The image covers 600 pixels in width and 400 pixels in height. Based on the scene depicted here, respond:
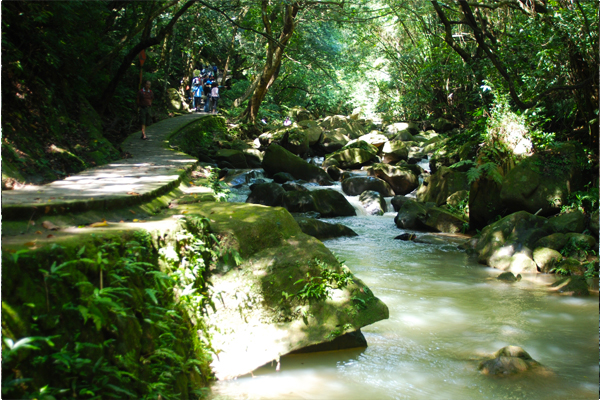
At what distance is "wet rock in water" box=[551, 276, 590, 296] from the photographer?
655 cm

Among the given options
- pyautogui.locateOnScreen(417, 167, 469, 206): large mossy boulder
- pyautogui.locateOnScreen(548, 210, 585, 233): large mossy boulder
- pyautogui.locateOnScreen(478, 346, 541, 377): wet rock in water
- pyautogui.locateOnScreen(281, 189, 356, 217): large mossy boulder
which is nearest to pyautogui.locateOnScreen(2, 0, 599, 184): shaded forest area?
pyautogui.locateOnScreen(417, 167, 469, 206): large mossy boulder

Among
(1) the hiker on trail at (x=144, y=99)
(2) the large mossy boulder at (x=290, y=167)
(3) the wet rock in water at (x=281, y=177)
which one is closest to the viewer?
(1) the hiker on trail at (x=144, y=99)

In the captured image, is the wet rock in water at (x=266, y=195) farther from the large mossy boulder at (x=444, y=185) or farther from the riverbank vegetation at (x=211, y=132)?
the large mossy boulder at (x=444, y=185)

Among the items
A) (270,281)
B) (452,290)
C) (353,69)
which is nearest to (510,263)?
(452,290)

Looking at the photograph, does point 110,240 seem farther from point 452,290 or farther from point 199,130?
point 199,130

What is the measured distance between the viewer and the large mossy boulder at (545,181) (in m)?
9.36

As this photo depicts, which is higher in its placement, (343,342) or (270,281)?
(270,281)

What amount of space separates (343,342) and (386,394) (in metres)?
0.73

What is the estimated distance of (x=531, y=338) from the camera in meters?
5.12

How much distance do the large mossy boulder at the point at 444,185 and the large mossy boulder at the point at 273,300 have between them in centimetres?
865

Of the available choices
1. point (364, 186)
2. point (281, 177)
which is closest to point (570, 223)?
point (364, 186)

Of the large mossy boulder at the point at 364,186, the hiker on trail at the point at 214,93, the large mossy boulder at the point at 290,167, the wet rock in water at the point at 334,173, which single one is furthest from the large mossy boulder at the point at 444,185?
the hiker on trail at the point at 214,93

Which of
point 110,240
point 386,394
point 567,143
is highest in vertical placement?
point 567,143

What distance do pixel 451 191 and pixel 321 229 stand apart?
14.7 ft
